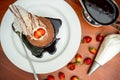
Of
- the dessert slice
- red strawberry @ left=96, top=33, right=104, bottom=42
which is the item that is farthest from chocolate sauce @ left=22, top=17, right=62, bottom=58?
red strawberry @ left=96, top=33, right=104, bottom=42

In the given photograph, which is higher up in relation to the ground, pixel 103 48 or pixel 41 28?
pixel 41 28

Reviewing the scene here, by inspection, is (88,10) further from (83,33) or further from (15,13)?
(15,13)

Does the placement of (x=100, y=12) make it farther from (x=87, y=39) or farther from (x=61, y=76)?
Result: (x=61, y=76)

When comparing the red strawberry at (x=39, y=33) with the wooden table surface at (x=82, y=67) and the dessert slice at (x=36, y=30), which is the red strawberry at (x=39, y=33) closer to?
the dessert slice at (x=36, y=30)

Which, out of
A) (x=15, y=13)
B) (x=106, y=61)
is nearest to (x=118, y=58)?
(x=106, y=61)

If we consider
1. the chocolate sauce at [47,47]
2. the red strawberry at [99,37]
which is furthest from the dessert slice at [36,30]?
the red strawberry at [99,37]

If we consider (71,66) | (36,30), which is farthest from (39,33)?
(71,66)

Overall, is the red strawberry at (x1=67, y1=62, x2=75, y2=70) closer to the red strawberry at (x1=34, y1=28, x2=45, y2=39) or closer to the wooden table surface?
the wooden table surface
